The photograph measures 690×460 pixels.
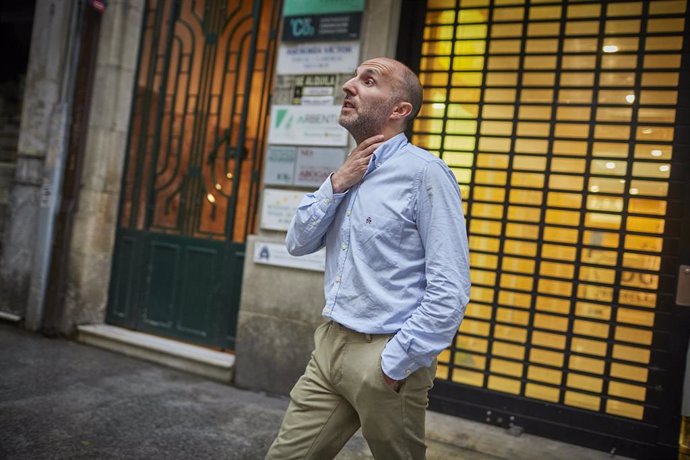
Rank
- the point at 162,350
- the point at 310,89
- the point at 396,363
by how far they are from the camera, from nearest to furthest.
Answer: the point at 396,363 → the point at 310,89 → the point at 162,350

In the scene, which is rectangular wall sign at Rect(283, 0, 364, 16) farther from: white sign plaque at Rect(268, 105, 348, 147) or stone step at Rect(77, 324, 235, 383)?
stone step at Rect(77, 324, 235, 383)

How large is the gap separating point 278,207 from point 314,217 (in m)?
3.01

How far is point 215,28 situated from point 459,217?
5.02 meters

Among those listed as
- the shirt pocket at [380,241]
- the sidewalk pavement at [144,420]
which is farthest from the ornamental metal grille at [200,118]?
the shirt pocket at [380,241]

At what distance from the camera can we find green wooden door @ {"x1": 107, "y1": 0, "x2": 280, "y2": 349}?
571cm

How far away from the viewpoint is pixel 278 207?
5121 millimetres

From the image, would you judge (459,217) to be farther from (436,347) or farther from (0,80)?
(0,80)

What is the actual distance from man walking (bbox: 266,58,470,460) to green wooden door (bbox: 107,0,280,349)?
361cm

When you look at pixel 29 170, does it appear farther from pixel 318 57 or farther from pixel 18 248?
pixel 318 57

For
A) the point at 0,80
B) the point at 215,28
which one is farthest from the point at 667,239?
the point at 0,80

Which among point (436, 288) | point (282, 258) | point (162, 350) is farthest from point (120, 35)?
point (436, 288)

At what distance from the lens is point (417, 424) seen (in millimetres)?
1987

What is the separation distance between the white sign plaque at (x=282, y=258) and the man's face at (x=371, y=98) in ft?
9.04

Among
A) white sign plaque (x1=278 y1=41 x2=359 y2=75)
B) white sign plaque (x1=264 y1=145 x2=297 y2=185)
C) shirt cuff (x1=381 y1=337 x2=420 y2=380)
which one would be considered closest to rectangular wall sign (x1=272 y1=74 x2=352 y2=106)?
white sign plaque (x1=278 y1=41 x2=359 y2=75)
